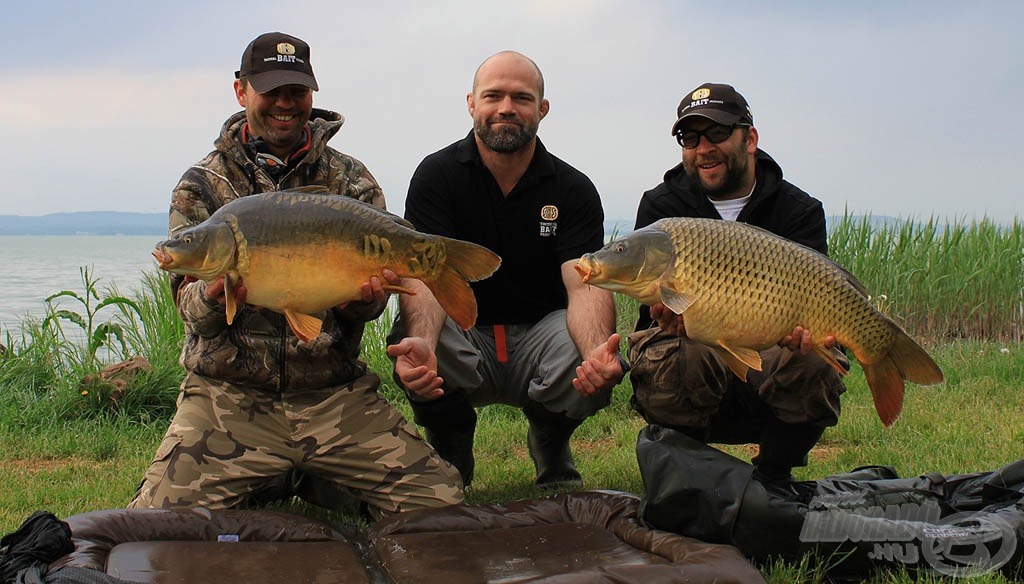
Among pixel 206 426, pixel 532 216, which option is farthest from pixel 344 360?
pixel 532 216

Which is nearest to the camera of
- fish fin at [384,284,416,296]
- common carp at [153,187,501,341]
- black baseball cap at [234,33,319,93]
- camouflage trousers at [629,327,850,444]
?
common carp at [153,187,501,341]

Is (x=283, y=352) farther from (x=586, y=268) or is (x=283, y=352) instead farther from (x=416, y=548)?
(x=586, y=268)

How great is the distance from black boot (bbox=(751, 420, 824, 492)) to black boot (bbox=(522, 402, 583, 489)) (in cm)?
69

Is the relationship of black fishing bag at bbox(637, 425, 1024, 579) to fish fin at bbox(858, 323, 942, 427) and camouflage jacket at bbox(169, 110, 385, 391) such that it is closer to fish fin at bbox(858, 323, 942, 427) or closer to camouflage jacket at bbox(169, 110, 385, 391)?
fish fin at bbox(858, 323, 942, 427)

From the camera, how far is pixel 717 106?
2.92m

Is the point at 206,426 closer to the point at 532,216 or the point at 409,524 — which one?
the point at 409,524

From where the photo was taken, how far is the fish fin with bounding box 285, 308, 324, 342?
7.85 feet

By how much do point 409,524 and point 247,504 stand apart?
0.56 meters

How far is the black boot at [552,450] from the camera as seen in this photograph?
3258mm

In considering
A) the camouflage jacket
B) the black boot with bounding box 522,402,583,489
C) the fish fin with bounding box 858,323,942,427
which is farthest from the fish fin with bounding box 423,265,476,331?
the fish fin with bounding box 858,323,942,427

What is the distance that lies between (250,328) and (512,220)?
917 mm

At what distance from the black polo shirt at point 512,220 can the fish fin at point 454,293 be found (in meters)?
0.74

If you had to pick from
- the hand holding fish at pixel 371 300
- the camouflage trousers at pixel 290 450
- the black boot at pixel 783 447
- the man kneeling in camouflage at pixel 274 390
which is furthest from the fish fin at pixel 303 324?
the black boot at pixel 783 447

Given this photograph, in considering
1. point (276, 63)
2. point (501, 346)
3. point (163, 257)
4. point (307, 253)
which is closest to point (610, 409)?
point (501, 346)
